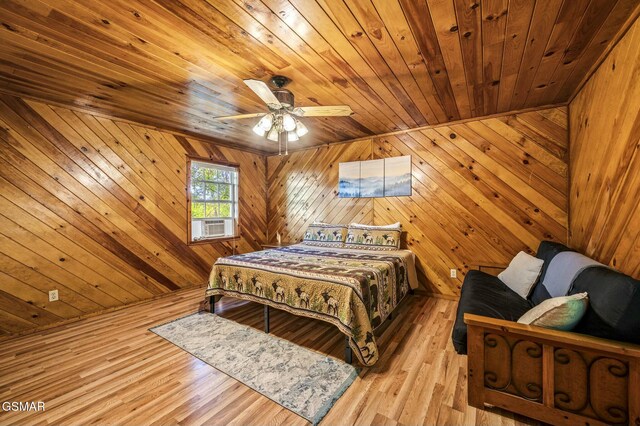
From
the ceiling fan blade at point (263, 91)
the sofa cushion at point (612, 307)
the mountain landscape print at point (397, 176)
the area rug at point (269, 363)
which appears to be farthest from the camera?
the mountain landscape print at point (397, 176)

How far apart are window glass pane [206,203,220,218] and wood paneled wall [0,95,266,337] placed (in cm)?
49

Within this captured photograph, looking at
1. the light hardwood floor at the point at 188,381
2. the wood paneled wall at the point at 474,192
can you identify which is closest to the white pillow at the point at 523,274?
the wood paneled wall at the point at 474,192

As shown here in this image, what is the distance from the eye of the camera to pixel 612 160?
1.84 metres

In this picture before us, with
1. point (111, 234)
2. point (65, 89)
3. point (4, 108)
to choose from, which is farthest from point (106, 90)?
point (111, 234)

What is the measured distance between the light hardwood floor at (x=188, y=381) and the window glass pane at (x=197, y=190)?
6.60ft

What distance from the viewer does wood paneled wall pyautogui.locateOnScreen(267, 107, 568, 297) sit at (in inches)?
112

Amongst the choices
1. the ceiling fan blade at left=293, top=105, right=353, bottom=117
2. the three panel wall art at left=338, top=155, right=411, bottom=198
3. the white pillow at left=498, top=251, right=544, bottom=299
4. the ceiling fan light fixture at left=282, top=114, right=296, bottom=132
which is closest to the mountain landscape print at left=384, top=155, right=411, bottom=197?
the three panel wall art at left=338, top=155, right=411, bottom=198

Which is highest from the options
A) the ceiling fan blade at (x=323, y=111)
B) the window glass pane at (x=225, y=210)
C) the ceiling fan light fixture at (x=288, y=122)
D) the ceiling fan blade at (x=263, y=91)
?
the ceiling fan blade at (x=263, y=91)

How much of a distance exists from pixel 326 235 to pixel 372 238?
76 cm

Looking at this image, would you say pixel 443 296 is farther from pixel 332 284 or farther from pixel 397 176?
pixel 332 284

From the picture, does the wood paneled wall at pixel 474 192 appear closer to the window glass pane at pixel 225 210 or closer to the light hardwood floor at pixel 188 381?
the light hardwood floor at pixel 188 381

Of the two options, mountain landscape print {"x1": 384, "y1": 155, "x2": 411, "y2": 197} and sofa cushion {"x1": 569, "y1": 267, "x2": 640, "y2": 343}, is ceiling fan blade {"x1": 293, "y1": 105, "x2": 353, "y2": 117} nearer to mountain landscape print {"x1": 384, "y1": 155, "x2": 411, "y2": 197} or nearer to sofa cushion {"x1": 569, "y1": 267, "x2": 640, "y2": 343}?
mountain landscape print {"x1": 384, "y1": 155, "x2": 411, "y2": 197}

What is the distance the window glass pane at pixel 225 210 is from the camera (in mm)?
4535

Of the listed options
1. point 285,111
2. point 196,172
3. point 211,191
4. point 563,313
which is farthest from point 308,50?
point 211,191
